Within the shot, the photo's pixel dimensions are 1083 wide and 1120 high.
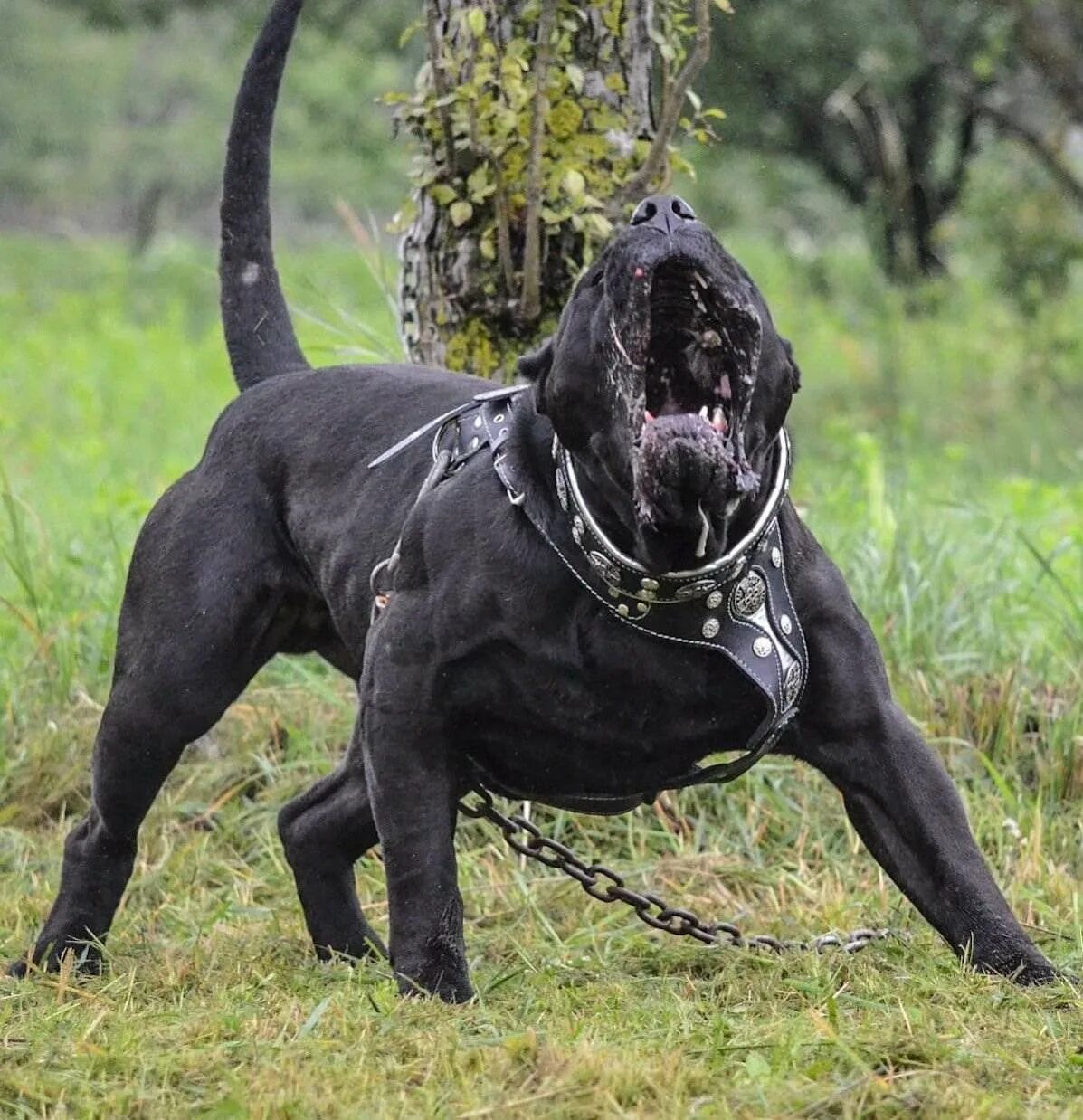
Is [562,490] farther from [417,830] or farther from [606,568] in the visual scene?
[417,830]

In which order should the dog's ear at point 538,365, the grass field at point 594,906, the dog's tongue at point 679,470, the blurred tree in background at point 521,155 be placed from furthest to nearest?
the blurred tree in background at point 521,155, the dog's ear at point 538,365, the dog's tongue at point 679,470, the grass field at point 594,906

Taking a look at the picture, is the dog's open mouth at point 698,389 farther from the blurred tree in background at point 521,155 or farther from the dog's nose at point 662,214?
the blurred tree in background at point 521,155

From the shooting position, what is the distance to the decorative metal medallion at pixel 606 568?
130 inches

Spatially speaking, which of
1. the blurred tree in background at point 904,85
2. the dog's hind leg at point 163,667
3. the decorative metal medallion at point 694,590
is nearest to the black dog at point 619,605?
the decorative metal medallion at point 694,590

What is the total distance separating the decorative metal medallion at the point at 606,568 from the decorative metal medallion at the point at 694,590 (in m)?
0.10

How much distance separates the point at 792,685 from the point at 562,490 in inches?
20.6

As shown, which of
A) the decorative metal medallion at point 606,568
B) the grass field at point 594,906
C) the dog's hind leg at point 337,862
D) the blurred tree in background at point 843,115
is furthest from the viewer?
the blurred tree in background at point 843,115

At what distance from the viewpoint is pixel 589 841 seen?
498 centimetres

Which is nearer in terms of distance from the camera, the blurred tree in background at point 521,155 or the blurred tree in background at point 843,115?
the blurred tree in background at point 521,155

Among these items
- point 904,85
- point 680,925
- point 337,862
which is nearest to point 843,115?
point 904,85

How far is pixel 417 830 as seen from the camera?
A: 11.5 feet

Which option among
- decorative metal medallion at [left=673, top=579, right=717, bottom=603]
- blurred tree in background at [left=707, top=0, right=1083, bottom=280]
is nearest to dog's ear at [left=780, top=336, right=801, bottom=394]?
decorative metal medallion at [left=673, top=579, right=717, bottom=603]

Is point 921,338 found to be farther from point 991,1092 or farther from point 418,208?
point 991,1092

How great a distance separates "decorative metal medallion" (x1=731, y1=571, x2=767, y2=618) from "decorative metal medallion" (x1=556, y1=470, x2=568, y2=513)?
33 cm
